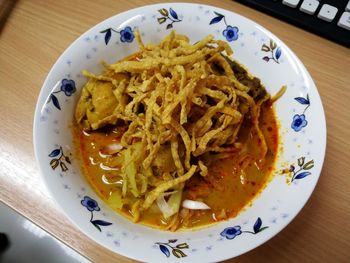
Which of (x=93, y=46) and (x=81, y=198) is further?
(x=93, y=46)

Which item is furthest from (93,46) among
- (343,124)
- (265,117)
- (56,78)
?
(343,124)

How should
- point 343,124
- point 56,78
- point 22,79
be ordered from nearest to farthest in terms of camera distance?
point 56,78
point 343,124
point 22,79

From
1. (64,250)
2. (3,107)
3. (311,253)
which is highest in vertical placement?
(311,253)

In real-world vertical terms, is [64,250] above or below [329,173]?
below

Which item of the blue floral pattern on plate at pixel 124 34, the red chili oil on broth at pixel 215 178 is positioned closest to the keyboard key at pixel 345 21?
the red chili oil on broth at pixel 215 178

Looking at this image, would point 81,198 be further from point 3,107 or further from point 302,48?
point 302,48

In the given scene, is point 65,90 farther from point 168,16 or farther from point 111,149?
point 168,16

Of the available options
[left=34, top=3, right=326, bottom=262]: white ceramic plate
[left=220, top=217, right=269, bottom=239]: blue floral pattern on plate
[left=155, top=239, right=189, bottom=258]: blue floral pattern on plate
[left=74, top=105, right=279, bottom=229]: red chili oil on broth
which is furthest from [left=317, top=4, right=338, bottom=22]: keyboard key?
[left=155, top=239, right=189, bottom=258]: blue floral pattern on plate
